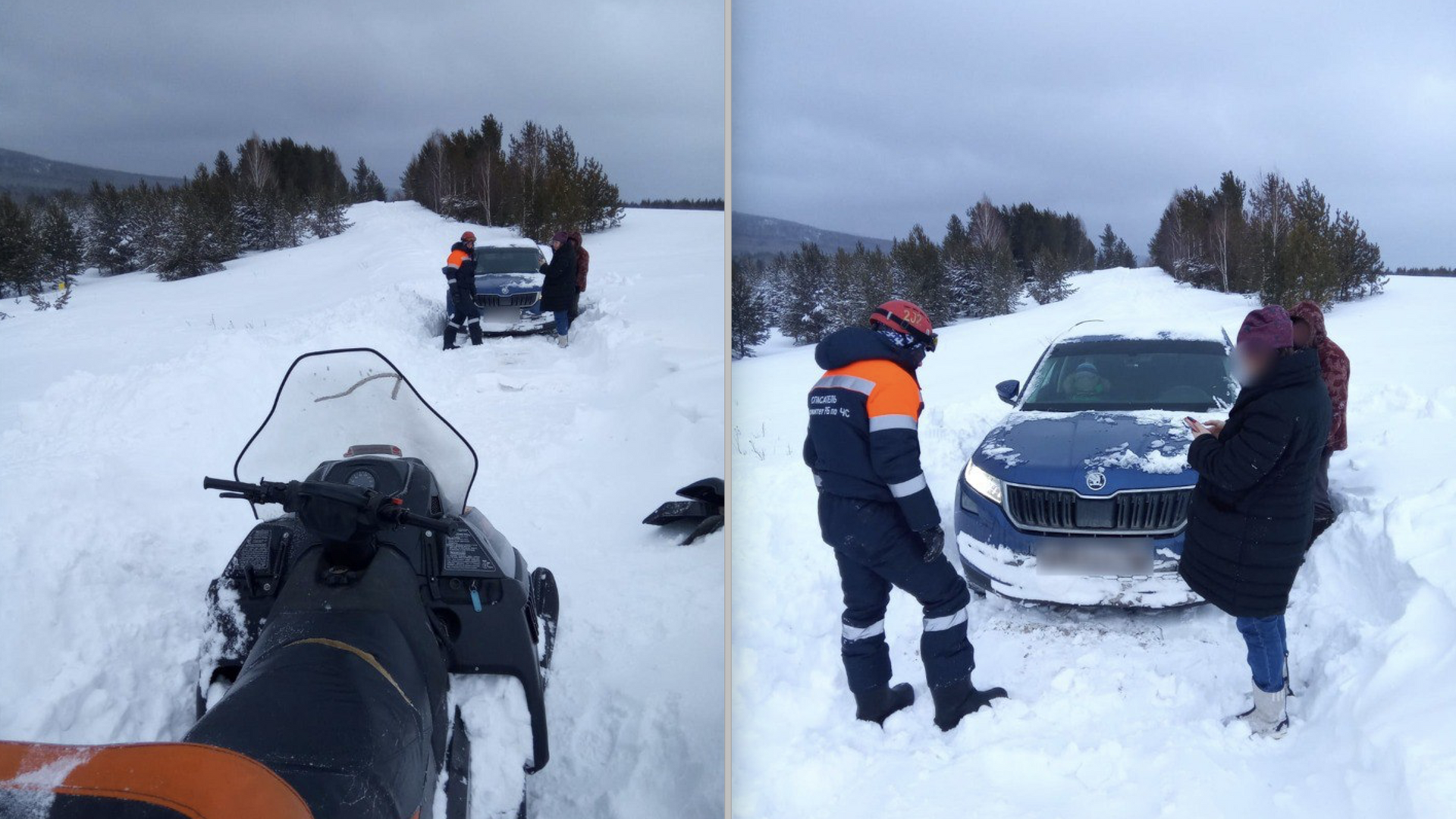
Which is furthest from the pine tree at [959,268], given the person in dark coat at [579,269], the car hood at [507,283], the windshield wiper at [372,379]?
the car hood at [507,283]

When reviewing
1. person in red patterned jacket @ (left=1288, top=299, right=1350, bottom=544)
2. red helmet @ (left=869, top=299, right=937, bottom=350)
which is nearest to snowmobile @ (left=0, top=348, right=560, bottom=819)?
red helmet @ (left=869, top=299, right=937, bottom=350)

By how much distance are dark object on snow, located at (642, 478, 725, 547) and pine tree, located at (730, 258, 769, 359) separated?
34 centimetres

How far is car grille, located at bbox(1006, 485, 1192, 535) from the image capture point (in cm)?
164

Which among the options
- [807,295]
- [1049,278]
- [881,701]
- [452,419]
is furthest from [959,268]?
[452,419]

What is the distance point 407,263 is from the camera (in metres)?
2.54

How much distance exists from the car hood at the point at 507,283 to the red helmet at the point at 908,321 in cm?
146

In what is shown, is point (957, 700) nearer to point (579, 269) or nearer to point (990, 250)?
point (990, 250)

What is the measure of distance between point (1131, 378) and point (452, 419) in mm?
1976

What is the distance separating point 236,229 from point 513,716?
173 cm

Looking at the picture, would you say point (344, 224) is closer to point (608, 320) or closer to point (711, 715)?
point (608, 320)

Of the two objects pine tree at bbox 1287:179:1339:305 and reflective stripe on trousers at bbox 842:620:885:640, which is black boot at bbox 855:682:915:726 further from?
pine tree at bbox 1287:179:1339:305

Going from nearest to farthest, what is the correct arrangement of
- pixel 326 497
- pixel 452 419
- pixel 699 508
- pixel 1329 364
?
pixel 326 497 → pixel 1329 364 → pixel 699 508 → pixel 452 419

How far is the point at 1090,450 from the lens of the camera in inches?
69.6

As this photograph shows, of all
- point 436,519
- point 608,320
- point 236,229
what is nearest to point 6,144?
point 236,229
